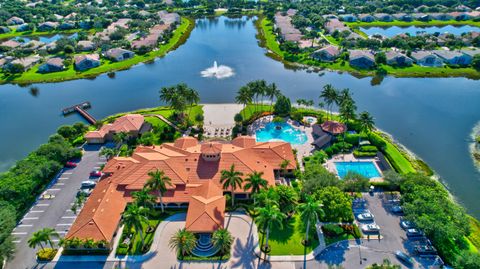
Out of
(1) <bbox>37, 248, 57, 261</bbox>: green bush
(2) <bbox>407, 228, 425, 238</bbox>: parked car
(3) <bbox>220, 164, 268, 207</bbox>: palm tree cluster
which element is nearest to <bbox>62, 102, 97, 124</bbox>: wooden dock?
(1) <bbox>37, 248, 57, 261</bbox>: green bush

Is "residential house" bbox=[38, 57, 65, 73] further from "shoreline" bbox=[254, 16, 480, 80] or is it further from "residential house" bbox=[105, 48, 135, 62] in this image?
"shoreline" bbox=[254, 16, 480, 80]

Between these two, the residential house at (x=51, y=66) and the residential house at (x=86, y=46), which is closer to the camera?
the residential house at (x=51, y=66)

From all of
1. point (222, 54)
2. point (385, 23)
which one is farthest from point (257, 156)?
point (385, 23)

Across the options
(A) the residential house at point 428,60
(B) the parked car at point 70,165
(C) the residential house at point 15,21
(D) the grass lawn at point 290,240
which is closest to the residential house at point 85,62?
(B) the parked car at point 70,165

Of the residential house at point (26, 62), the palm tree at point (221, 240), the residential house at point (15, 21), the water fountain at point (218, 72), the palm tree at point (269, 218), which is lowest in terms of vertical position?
the palm tree at point (221, 240)

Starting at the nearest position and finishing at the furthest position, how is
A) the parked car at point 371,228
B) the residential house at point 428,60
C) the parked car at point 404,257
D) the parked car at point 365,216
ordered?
the parked car at point 404,257 < the parked car at point 371,228 < the parked car at point 365,216 < the residential house at point 428,60

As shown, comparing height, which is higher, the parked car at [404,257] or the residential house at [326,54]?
the residential house at [326,54]

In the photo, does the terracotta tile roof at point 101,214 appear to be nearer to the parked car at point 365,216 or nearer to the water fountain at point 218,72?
the parked car at point 365,216
